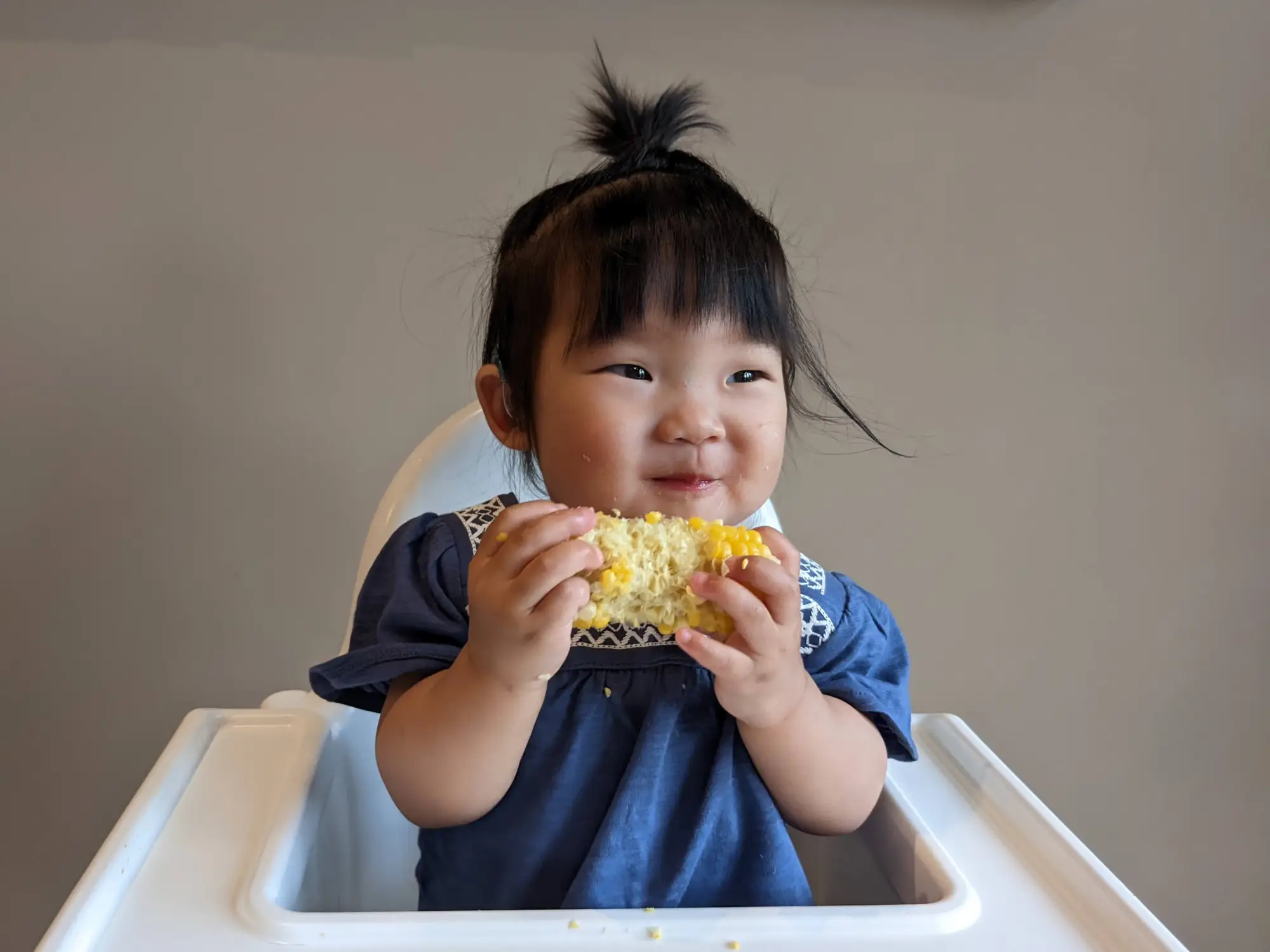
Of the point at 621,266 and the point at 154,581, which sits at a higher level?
the point at 621,266

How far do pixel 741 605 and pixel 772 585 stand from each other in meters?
0.02

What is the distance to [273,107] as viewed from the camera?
46.7 inches

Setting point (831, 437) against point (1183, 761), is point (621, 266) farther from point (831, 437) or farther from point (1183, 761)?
point (1183, 761)

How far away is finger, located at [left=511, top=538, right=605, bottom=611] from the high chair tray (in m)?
0.19

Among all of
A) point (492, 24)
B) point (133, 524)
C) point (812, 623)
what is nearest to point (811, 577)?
point (812, 623)

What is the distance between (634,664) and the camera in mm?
796

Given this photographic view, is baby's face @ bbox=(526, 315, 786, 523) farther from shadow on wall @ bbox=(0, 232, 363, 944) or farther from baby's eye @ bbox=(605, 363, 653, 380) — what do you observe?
shadow on wall @ bbox=(0, 232, 363, 944)

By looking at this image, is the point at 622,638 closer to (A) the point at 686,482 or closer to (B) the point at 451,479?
(A) the point at 686,482

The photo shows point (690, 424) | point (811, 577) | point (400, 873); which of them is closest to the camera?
point (690, 424)

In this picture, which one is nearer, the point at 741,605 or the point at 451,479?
the point at 741,605

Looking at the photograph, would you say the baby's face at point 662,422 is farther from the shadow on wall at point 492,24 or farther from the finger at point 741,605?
the shadow on wall at point 492,24

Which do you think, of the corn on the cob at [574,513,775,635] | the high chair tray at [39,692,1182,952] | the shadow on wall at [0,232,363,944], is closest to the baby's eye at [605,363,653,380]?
the corn on the cob at [574,513,775,635]

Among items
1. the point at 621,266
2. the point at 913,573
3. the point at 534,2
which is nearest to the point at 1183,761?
the point at 913,573

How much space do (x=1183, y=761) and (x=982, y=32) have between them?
112 centimetres
